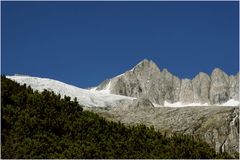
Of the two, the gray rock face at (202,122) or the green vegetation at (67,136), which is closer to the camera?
the green vegetation at (67,136)

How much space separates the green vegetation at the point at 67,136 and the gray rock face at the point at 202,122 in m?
8.81

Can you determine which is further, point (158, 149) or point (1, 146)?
point (158, 149)

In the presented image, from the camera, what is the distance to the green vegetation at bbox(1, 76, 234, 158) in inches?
744

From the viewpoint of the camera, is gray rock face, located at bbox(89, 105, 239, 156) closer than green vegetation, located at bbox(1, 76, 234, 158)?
No

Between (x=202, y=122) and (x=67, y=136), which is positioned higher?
(x=202, y=122)

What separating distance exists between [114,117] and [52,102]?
1357 cm

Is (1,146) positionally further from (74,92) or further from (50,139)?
(74,92)

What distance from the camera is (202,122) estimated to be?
3136 centimetres

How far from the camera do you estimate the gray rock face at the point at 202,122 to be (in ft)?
99.2

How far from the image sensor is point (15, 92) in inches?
884

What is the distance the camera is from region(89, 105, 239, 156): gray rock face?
99.2ft

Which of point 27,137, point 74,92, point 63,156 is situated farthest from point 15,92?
point 74,92

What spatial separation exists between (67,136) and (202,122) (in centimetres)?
1246

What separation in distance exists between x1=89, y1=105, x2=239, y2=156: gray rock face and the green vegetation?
28.9 ft
